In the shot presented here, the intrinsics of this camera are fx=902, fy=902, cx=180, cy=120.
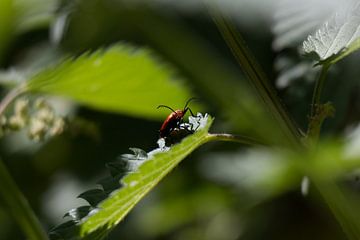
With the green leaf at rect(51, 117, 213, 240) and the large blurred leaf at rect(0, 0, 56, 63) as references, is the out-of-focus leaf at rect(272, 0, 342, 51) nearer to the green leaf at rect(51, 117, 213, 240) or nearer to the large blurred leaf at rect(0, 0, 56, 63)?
the green leaf at rect(51, 117, 213, 240)

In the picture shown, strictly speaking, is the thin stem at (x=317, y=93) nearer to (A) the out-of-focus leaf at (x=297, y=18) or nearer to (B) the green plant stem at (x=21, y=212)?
(A) the out-of-focus leaf at (x=297, y=18)

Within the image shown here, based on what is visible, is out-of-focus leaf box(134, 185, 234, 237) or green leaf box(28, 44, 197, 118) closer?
green leaf box(28, 44, 197, 118)

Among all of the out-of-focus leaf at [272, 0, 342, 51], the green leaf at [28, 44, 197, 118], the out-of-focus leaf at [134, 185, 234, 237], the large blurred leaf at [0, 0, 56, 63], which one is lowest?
the out-of-focus leaf at [134, 185, 234, 237]

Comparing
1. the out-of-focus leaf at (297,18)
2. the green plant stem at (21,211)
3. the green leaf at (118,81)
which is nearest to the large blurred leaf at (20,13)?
the green leaf at (118,81)

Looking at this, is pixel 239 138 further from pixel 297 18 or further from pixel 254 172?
pixel 254 172

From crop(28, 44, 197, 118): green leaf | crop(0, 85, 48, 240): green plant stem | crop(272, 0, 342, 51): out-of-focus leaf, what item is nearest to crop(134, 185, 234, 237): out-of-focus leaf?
crop(28, 44, 197, 118): green leaf

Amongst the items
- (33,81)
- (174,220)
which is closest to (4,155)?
(174,220)

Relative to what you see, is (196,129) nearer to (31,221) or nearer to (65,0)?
(31,221)
